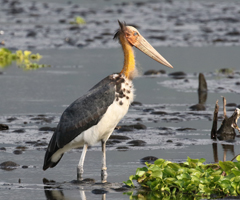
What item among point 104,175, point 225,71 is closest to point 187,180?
point 104,175

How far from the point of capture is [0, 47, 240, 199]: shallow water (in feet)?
27.2

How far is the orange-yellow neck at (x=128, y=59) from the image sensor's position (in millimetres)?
8555

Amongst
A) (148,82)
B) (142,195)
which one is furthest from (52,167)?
(148,82)

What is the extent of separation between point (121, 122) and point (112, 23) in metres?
19.1

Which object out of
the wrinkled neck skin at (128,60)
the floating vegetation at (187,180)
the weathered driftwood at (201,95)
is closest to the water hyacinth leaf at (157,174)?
the floating vegetation at (187,180)

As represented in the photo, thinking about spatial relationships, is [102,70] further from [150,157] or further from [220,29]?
[220,29]

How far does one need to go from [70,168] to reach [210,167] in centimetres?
195

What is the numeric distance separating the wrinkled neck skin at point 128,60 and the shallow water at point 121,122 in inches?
7.4

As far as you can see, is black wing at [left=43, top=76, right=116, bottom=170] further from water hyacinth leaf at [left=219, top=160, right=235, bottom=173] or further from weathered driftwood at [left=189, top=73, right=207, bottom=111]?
weathered driftwood at [left=189, top=73, right=207, bottom=111]

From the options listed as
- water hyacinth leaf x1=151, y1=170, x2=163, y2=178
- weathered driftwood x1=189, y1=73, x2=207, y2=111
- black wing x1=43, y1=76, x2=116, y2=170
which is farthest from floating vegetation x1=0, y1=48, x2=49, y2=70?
water hyacinth leaf x1=151, y1=170, x2=163, y2=178

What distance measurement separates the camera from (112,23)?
30406mm

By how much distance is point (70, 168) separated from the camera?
876cm

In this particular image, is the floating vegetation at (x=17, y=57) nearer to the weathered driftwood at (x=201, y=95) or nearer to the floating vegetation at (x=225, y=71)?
the floating vegetation at (x=225, y=71)

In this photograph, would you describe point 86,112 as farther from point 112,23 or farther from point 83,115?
point 112,23
